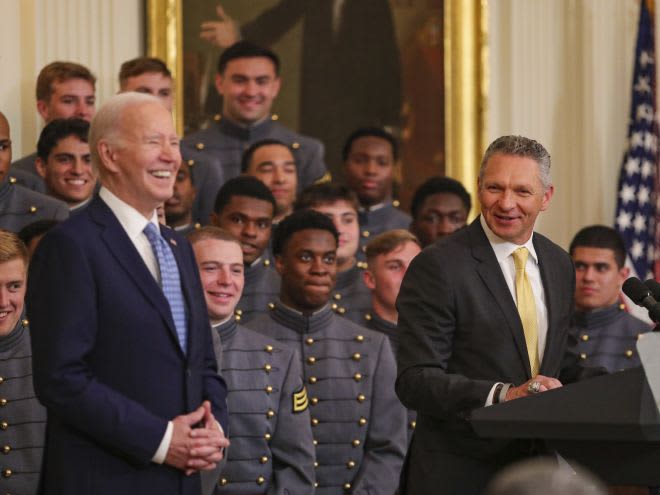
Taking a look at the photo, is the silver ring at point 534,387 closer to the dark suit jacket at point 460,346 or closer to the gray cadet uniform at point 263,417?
the dark suit jacket at point 460,346

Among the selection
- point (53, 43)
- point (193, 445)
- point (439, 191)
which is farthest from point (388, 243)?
point (193, 445)

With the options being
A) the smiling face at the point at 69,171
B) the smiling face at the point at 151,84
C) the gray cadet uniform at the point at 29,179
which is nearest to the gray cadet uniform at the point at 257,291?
the smiling face at the point at 69,171

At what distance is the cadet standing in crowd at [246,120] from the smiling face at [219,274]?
2050 mm

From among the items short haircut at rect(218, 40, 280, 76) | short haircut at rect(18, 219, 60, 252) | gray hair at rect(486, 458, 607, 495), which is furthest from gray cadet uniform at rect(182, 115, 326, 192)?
gray hair at rect(486, 458, 607, 495)

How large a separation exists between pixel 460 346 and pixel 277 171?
3.33 meters

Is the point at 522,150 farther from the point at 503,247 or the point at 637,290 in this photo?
the point at 637,290

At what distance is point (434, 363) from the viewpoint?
392 centimetres

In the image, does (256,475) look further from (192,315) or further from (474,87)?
(474,87)

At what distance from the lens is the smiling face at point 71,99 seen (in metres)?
6.98

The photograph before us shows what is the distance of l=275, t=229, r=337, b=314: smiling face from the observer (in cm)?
600

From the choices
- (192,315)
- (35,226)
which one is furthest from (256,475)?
(192,315)

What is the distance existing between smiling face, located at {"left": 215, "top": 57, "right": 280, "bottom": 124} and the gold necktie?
152 inches

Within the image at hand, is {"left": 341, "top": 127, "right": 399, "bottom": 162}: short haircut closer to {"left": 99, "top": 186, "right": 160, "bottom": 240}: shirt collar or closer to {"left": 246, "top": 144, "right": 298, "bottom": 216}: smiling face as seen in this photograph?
{"left": 246, "top": 144, "right": 298, "bottom": 216}: smiling face

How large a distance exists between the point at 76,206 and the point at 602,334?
8.21 feet
